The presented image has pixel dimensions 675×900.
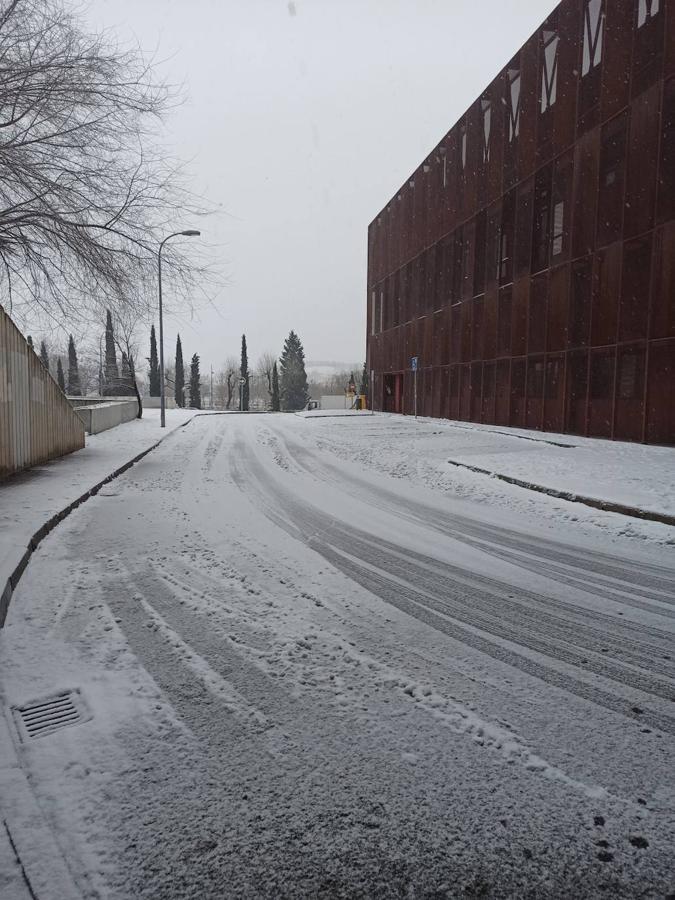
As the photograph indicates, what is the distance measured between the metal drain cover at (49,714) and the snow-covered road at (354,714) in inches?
2.9

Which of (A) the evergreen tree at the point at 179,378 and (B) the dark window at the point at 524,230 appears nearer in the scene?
(B) the dark window at the point at 524,230

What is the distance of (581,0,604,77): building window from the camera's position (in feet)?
58.4

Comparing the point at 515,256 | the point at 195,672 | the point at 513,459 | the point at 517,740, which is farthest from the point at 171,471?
the point at 515,256

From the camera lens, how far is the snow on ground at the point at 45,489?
5.65 m

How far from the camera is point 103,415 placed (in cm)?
2194

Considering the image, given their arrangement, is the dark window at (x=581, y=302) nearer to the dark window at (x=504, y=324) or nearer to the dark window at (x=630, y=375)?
the dark window at (x=630, y=375)

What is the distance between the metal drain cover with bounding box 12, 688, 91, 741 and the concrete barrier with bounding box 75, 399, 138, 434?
1446 cm

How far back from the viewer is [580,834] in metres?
2.00

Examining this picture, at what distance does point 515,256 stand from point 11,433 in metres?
19.5

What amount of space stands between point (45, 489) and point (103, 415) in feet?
45.9

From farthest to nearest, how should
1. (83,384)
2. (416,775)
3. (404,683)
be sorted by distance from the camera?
(83,384)
(404,683)
(416,775)

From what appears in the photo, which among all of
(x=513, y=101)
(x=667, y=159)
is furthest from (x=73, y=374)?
(x=667, y=159)

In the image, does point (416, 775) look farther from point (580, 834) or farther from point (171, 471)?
point (171, 471)

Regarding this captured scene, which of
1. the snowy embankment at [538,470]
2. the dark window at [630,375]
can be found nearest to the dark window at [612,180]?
the dark window at [630,375]
